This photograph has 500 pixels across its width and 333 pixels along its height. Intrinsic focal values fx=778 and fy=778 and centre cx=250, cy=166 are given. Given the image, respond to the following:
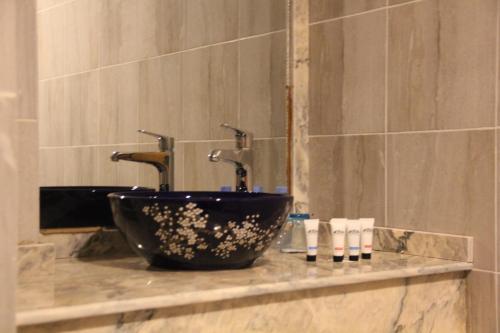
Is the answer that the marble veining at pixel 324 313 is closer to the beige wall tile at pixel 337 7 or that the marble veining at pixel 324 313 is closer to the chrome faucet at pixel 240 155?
the chrome faucet at pixel 240 155

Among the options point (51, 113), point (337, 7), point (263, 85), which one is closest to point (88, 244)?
point (51, 113)

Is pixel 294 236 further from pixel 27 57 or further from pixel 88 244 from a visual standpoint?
pixel 27 57

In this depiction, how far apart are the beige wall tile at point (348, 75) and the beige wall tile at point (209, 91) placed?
248mm

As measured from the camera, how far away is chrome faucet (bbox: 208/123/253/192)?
198 centimetres

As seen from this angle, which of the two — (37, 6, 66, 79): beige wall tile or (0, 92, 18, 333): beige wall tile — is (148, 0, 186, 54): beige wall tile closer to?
(37, 6, 66, 79): beige wall tile

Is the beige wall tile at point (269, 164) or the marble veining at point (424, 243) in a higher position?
the beige wall tile at point (269, 164)

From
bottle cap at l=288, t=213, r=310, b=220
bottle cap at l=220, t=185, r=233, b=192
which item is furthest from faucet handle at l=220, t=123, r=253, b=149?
bottle cap at l=288, t=213, r=310, b=220

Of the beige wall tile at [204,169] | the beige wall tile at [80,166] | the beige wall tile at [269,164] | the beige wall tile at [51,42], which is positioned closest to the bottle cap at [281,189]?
the beige wall tile at [269,164]

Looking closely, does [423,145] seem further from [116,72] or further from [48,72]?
[48,72]

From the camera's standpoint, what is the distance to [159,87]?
6.22 ft

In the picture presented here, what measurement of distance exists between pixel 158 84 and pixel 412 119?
0.62 metres

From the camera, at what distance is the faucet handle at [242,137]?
6.55 feet

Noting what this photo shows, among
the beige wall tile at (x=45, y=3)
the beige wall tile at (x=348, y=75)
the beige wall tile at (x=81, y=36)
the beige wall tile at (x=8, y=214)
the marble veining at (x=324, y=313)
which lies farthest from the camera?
the beige wall tile at (x=348, y=75)

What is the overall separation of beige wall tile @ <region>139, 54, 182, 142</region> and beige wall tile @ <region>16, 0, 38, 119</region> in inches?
14.7
